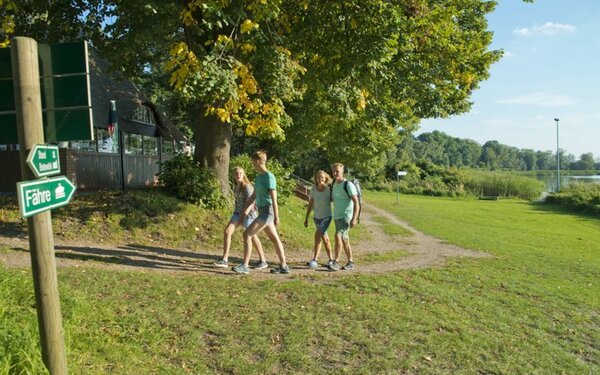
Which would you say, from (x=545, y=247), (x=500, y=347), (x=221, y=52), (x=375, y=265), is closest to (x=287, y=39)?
(x=221, y=52)

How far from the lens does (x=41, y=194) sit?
2.81 meters

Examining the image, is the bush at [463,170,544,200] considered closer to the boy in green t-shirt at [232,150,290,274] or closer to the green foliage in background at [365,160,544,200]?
the green foliage in background at [365,160,544,200]

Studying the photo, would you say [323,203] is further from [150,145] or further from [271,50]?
[150,145]

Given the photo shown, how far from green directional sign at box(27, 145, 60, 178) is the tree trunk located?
9146 mm

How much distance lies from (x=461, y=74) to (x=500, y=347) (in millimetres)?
9012

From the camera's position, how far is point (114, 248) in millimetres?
9180

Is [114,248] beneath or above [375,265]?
above

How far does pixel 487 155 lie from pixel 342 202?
554ft

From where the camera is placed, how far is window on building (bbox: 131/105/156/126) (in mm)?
19734

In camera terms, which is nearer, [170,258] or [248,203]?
[248,203]

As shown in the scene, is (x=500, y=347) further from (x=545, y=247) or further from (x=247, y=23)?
(x=545, y=247)

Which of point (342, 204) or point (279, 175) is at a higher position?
point (279, 175)

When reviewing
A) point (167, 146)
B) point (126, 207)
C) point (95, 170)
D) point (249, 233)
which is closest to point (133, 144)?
point (95, 170)

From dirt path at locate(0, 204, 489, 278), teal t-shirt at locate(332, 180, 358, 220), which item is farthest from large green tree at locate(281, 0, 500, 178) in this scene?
dirt path at locate(0, 204, 489, 278)
